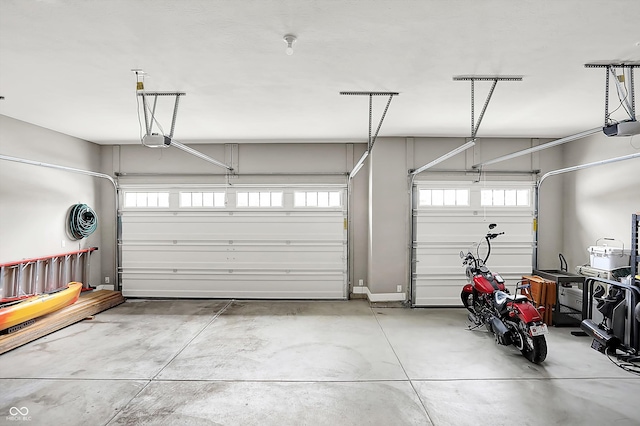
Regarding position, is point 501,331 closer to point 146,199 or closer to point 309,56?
point 309,56

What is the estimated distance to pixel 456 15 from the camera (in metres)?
2.17

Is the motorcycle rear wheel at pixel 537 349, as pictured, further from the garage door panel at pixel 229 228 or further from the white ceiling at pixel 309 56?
the garage door panel at pixel 229 228

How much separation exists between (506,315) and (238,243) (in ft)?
15.0

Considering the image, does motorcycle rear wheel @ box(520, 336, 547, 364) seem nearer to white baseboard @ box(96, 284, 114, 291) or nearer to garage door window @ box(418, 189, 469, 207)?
garage door window @ box(418, 189, 469, 207)

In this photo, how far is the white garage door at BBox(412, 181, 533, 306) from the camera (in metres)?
5.75

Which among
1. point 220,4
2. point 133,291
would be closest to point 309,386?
point 220,4

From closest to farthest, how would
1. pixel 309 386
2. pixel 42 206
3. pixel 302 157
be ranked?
1. pixel 309 386
2. pixel 42 206
3. pixel 302 157

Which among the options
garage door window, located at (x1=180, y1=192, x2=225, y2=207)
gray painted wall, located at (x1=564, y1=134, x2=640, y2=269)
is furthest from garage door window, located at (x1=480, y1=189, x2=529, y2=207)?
garage door window, located at (x1=180, y1=192, x2=225, y2=207)

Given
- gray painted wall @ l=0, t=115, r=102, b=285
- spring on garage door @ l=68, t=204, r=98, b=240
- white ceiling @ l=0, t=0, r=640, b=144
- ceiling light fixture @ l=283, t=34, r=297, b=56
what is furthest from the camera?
spring on garage door @ l=68, t=204, r=98, b=240

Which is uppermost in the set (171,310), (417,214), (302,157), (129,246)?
(302,157)

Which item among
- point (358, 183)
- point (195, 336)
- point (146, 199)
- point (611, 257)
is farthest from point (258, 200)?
point (611, 257)

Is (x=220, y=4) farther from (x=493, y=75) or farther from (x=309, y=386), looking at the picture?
(x=309, y=386)

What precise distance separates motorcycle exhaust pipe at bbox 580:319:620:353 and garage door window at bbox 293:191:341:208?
4009 millimetres

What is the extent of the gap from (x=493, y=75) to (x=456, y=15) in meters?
1.23
